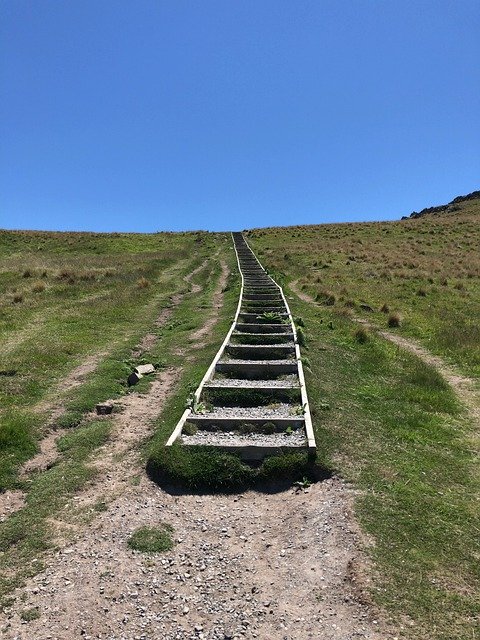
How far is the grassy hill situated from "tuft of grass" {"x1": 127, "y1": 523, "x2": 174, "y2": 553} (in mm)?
1074

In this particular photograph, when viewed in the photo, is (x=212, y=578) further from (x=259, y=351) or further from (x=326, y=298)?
(x=326, y=298)

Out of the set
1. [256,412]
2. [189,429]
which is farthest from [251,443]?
[256,412]

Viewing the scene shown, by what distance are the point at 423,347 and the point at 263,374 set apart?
7.00 metres

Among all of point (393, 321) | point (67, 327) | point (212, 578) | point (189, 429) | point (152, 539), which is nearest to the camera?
point (212, 578)

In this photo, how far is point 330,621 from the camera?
4863mm

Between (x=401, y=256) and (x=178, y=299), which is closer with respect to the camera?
(x=178, y=299)

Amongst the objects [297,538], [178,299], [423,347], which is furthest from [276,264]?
[297,538]

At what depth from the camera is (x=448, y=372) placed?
13.7 metres

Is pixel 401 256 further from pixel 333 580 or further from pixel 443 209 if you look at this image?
pixel 443 209

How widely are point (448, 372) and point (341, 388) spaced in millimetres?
3901

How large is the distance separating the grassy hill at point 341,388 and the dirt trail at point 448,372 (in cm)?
7

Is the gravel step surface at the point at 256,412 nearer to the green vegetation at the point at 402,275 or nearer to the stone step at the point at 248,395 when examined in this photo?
the stone step at the point at 248,395

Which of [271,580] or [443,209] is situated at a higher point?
[443,209]

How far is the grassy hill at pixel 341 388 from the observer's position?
229 inches
